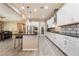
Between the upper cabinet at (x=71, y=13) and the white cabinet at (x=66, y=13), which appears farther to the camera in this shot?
the white cabinet at (x=66, y=13)

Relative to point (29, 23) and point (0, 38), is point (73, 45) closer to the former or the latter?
point (29, 23)

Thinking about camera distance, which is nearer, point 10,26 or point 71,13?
point 71,13

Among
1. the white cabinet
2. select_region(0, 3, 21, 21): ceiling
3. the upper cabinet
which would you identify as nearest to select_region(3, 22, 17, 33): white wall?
select_region(0, 3, 21, 21): ceiling

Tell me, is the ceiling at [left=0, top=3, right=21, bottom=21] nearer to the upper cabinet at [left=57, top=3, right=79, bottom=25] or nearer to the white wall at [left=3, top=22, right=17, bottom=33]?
the upper cabinet at [left=57, top=3, right=79, bottom=25]

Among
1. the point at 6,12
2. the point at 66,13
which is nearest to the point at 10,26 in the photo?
the point at 6,12

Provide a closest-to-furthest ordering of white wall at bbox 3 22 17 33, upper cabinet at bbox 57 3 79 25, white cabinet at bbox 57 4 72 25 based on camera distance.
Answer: upper cabinet at bbox 57 3 79 25, white cabinet at bbox 57 4 72 25, white wall at bbox 3 22 17 33

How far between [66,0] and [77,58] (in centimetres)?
81

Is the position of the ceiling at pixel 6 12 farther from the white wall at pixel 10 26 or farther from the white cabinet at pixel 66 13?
the white wall at pixel 10 26

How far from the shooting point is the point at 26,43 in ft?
19.1

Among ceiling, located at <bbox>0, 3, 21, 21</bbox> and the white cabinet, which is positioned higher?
ceiling, located at <bbox>0, 3, 21, 21</bbox>

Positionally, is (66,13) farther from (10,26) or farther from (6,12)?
(10,26)

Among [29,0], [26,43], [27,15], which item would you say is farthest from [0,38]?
[29,0]

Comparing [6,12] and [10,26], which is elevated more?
[6,12]

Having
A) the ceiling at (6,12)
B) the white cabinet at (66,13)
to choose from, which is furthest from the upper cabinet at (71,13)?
the ceiling at (6,12)
